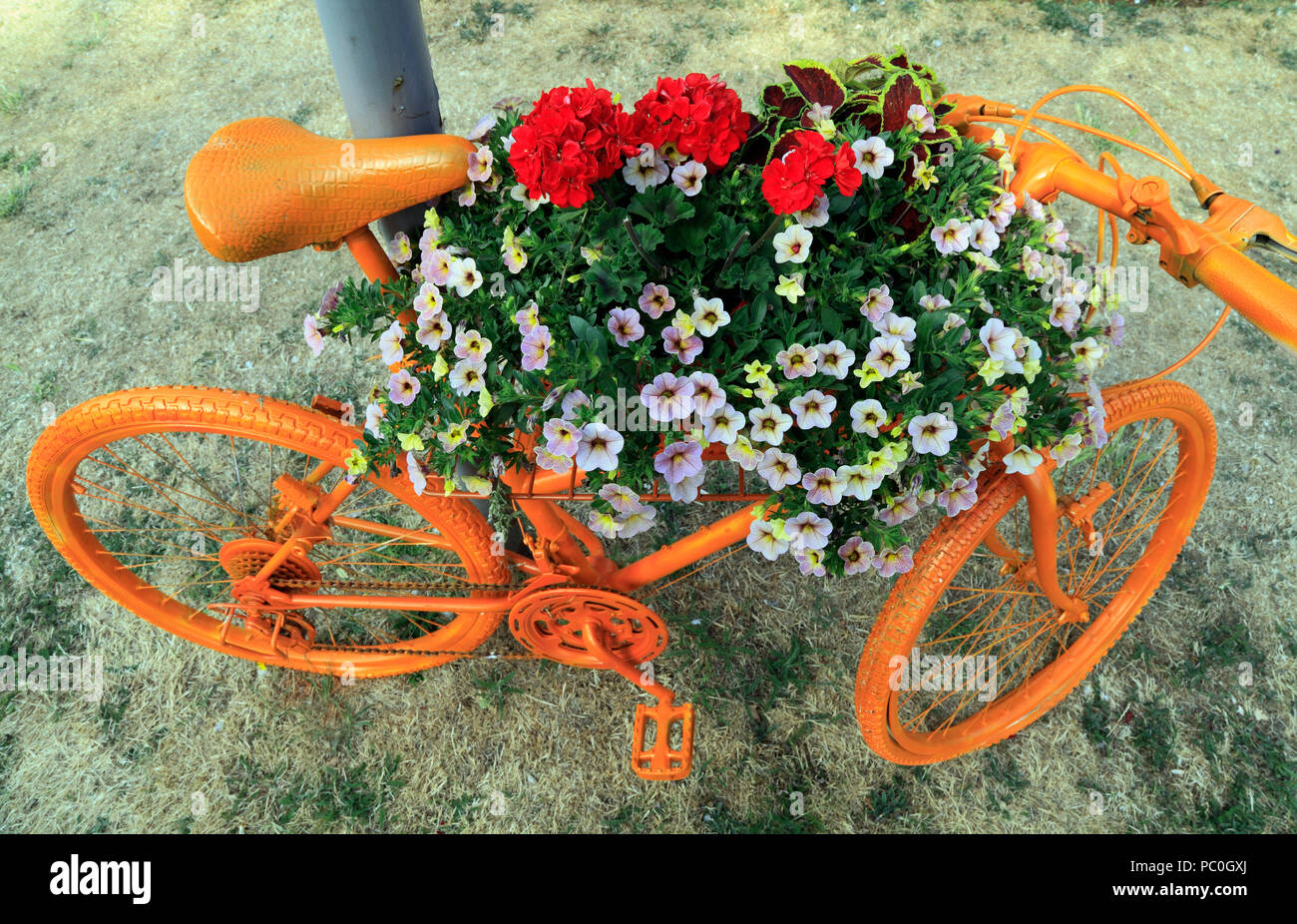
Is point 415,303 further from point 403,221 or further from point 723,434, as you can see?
point 723,434

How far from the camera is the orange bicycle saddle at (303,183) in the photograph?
164 centimetres

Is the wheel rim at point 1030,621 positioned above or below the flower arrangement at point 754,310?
below

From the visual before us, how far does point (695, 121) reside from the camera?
1.53 meters

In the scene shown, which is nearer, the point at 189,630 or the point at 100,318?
the point at 189,630

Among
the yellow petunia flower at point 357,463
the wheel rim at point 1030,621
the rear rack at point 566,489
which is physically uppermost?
the yellow petunia flower at point 357,463

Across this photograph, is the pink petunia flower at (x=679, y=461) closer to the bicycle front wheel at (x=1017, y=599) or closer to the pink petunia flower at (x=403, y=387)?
the pink petunia flower at (x=403, y=387)

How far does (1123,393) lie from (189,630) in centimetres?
250

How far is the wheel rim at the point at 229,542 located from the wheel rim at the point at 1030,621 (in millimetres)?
1367

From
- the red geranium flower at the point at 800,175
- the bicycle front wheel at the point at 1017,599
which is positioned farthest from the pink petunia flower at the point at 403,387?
the bicycle front wheel at the point at 1017,599

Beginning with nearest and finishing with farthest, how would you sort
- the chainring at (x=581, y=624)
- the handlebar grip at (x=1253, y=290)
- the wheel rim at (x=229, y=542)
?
the handlebar grip at (x=1253, y=290) < the chainring at (x=581, y=624) < the wheel rim at (x=229, y=542)

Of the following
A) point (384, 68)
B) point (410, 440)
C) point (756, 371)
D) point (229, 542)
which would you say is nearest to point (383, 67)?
point (384, 68)

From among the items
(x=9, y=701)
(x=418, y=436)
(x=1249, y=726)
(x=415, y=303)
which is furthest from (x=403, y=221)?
(x=1249, y=726)

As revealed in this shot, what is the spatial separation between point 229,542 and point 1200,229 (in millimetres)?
2238

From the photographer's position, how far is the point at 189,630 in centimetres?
250
